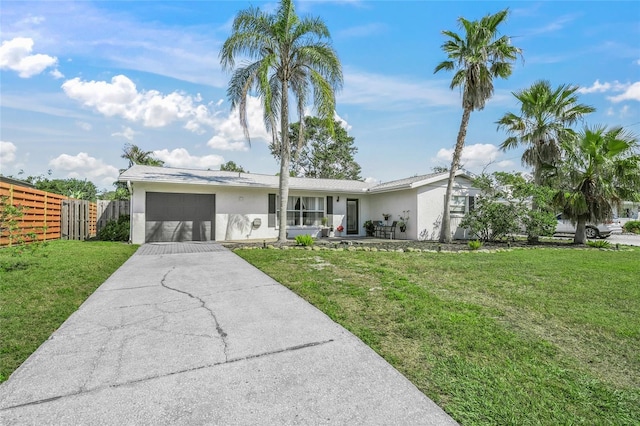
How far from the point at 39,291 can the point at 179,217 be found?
8.08 m

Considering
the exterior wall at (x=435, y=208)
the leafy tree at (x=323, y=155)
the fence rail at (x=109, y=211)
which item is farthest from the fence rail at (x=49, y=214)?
the leafy tree at (x=323, y=155)

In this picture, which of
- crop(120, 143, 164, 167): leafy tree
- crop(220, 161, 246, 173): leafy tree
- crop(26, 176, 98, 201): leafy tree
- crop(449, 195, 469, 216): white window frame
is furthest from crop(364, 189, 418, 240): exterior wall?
crop(26, 176, 98, 201): leafy tree

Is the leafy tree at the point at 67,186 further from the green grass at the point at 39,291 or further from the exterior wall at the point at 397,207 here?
the exterior wall at the point at 397,207

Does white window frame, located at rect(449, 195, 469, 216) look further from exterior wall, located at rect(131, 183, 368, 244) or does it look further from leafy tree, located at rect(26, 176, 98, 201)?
leafy tree, located at rect(26, 176, 98, 201)

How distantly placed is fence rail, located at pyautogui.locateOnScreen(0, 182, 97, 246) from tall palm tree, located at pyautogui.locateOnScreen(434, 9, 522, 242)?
14.0 m

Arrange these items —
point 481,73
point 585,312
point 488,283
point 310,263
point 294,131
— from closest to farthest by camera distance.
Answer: point 585,312 → point 488,283 → point 310,263 → point 481,73 → point 294,131

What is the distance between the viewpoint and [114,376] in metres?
2.44

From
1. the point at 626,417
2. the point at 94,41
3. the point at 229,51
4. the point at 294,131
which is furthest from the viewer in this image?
the point at 294,131

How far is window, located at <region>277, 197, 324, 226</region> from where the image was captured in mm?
14617

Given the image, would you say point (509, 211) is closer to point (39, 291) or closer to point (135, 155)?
point (39, 291)

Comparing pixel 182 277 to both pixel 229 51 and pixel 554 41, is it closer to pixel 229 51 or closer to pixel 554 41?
pixel 229 51

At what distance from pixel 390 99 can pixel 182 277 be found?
11394 millimetres

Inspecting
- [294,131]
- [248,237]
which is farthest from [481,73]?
[294,131]

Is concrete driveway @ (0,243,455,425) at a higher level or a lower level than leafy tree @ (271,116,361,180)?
lower
